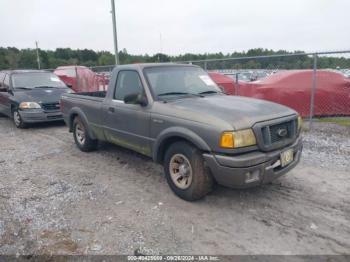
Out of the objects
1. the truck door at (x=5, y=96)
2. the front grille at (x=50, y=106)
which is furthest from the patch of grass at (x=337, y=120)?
the truck door at (x=5, y=96)

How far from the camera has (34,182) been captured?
205 inches

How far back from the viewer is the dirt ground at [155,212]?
131 inches

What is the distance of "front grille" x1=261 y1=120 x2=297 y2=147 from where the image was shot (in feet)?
12.6

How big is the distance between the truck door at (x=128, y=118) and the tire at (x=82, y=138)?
971 millimetres

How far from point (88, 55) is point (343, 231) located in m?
83.0

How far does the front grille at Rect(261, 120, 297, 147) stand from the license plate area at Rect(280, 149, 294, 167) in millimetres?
157

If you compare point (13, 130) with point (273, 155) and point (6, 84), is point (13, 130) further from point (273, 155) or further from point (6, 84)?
point (273, 155)

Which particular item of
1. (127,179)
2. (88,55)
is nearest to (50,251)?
(127,179)

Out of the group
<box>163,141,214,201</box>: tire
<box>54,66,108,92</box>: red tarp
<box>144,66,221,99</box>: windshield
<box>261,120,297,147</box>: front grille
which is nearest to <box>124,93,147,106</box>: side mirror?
<box>144,66,221,99</box>: windshield

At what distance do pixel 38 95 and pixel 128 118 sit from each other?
573cm

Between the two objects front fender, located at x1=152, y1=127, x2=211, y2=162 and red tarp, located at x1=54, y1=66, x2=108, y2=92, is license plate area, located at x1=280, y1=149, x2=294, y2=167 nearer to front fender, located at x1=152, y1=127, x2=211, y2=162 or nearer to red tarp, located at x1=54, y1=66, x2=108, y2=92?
front fender, located at x1=152, y1=127, x2=211, y2=162

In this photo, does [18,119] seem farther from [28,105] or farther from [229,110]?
[229,110]

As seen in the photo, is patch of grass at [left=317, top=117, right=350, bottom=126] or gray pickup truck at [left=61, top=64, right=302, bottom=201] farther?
patch of grass at [left=317, top=117, right=350, bottom=126]

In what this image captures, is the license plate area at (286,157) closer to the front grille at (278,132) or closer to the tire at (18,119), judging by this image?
the front grille at (278,132)
